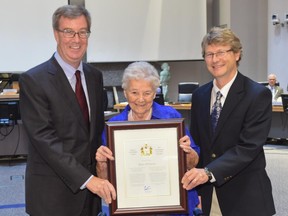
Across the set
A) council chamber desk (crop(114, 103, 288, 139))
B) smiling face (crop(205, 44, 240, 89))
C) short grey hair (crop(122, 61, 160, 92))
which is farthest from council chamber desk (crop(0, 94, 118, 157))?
smiling face (crop(205, 44, 240, 89))

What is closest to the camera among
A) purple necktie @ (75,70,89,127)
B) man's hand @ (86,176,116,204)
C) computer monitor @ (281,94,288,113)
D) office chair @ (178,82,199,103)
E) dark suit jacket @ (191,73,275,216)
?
man's hand @ (86,176,116,204)

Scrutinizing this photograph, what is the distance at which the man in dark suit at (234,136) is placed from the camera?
6.00 feet

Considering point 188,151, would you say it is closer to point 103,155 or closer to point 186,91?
point 103,155

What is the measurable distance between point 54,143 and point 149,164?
416 millimetres

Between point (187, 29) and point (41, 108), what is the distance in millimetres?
9841

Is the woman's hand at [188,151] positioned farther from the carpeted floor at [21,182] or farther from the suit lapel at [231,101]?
the carpeted floor at [21,182]

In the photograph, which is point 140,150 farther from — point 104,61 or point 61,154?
point 104,61

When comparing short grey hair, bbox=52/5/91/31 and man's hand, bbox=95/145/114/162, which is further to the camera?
short grey hair, bbox=52/5/91/31

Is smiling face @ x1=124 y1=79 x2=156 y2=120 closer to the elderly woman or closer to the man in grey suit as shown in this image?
the elderly woman

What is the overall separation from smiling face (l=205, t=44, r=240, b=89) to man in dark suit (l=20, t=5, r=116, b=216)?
1.94ft

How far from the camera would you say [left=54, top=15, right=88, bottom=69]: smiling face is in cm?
188

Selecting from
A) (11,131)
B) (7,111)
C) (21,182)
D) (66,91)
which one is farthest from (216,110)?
(11,131)

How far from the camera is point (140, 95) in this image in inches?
77.2

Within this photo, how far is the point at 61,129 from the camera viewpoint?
1841mm
